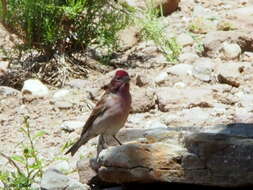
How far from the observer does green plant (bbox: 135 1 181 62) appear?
332 inches

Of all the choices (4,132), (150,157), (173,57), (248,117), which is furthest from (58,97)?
(150,157)

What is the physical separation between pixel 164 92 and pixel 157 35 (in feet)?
3.99

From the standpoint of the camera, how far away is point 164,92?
7.40 metres

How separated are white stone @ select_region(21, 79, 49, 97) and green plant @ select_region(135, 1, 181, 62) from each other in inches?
53.3

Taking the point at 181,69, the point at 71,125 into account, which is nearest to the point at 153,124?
the point at 71,125

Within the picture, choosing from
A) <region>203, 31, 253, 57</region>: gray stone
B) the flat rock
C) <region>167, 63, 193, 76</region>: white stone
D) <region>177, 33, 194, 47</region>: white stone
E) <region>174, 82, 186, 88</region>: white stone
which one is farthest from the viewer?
<region>177, 33, 194, 47</region>: white stone

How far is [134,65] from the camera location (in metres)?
8.71

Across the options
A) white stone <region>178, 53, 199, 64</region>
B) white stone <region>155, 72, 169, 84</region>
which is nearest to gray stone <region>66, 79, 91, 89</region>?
white stone <region>155, 72, 169, 84</region>

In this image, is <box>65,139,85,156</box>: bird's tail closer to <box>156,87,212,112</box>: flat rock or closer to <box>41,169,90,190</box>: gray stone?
<box>41,169,90,190</box>: gray stone

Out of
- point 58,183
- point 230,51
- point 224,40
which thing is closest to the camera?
point 58,183

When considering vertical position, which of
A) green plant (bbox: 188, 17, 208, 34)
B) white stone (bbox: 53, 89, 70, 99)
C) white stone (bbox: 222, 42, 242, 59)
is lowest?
white stone (bbox: 53, 89, 70, 99)

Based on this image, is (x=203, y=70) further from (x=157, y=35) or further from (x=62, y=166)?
(x=62, y=166)

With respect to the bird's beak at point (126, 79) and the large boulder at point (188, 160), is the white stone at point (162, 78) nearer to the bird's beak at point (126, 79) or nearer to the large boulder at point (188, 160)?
the bird's beak at point (126, 79)

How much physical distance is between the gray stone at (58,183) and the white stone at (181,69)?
2727mm
